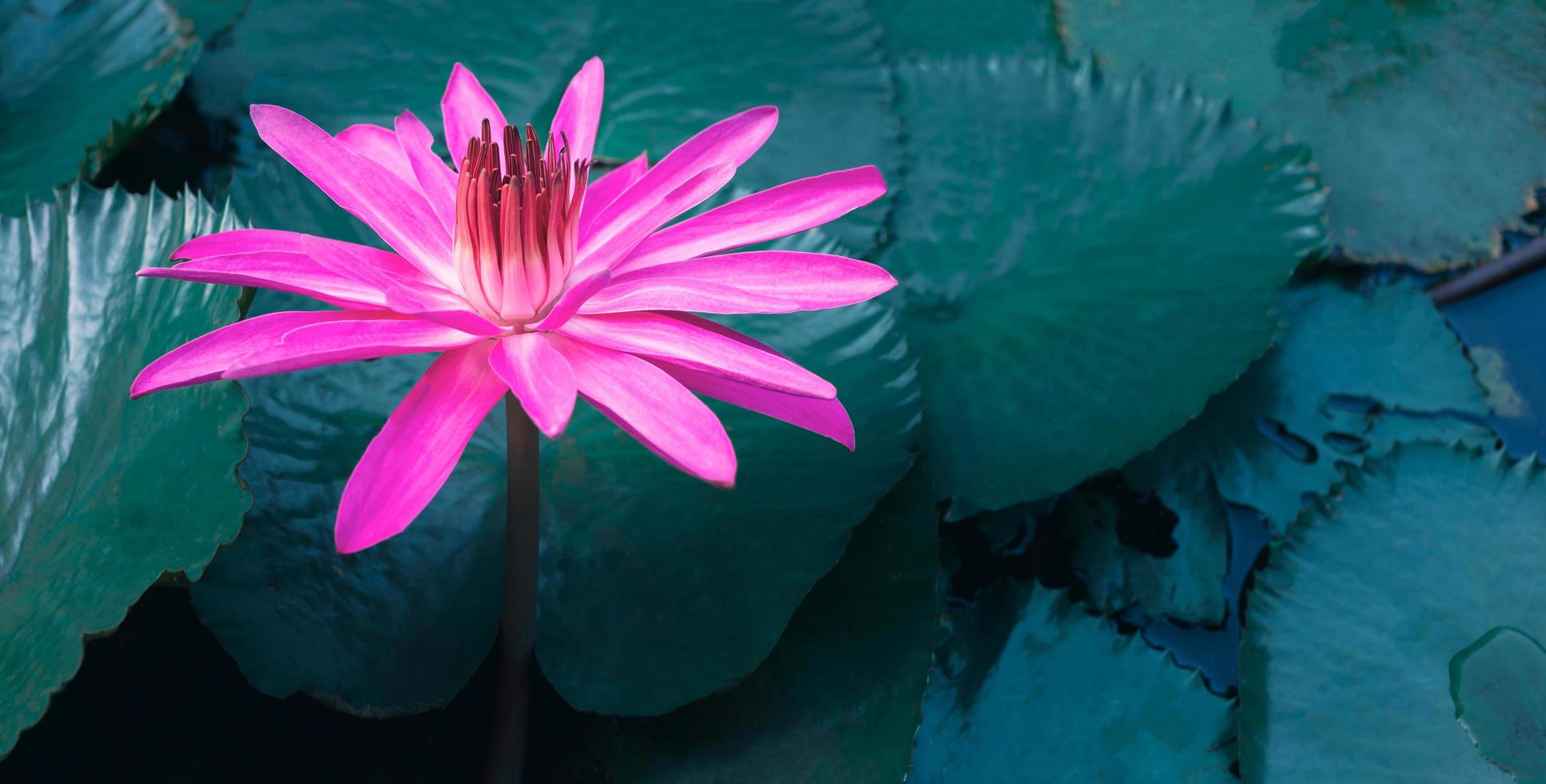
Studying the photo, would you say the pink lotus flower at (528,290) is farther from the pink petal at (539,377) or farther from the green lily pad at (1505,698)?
the green lily pad at (1505,698)

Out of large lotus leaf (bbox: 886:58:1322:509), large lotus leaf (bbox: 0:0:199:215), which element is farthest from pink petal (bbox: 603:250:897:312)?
large lotus leaf (bbox: 0:0:199:215)

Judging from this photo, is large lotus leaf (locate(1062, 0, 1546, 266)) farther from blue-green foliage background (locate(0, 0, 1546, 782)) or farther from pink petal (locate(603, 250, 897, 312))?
pink petal (locate(603, 250, 897, 312))

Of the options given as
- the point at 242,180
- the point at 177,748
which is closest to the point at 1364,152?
the point at 242,180

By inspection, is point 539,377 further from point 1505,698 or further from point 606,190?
point 1505,698

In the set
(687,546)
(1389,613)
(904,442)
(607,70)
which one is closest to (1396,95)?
(1389,613)

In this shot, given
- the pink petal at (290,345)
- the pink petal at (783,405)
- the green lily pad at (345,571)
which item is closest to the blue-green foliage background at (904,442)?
the green lily pad at (345,571)

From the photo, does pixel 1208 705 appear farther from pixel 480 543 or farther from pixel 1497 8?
pixel 1497 8
